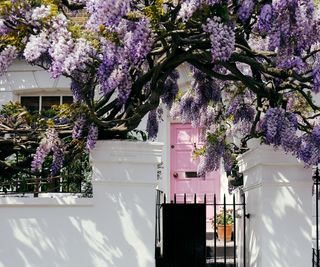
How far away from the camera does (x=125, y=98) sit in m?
5.23

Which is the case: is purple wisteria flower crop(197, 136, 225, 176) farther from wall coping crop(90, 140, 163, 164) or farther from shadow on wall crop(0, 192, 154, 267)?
shadow on wall crop(0, 192, 154, 267)

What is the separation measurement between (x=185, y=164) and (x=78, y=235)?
6565mm

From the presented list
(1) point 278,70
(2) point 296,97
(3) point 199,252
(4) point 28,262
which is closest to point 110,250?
(4) point 28,262

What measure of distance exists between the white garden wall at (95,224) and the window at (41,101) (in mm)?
6010

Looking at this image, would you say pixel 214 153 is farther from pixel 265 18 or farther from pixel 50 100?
pixel 50 100

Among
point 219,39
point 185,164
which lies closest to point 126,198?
point 219,39

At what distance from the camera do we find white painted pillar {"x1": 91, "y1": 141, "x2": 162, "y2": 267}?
527 cm

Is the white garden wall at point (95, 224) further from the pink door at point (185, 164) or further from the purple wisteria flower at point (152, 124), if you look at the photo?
the pink door at point (185, 164)

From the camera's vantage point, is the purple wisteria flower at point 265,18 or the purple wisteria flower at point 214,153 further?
the purple wisteria flower at point 214,153

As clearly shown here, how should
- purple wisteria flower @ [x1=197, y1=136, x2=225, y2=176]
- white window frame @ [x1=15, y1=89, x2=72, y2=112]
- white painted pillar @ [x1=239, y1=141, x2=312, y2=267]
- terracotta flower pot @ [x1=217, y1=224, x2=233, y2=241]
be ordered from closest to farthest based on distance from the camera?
white painted pillar @ [x1=239, y1=141, x2=312, y2=267] → purple wisteria flower @ [x1=197, y1=136, x2=225, y2=176] → terracotta flower pot @ [x1=217, y1=224, x2=233, y2=241] → white window frame @ [x1=15, y1=89, x2=72, y2=112]

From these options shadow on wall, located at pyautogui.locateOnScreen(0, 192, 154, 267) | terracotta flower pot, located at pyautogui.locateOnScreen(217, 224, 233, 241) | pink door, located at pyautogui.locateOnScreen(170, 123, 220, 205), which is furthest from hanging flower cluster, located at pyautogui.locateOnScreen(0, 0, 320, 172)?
pink door, located at pyautogui.locateOnScreen(170, 123, 220, 205)

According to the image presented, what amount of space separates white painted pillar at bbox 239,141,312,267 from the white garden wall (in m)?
1.10

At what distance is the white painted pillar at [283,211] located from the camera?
5.46 m

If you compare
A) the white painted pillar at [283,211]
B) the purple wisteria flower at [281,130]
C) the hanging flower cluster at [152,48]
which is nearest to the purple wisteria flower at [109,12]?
the hanging flower cluster at [152,48]
